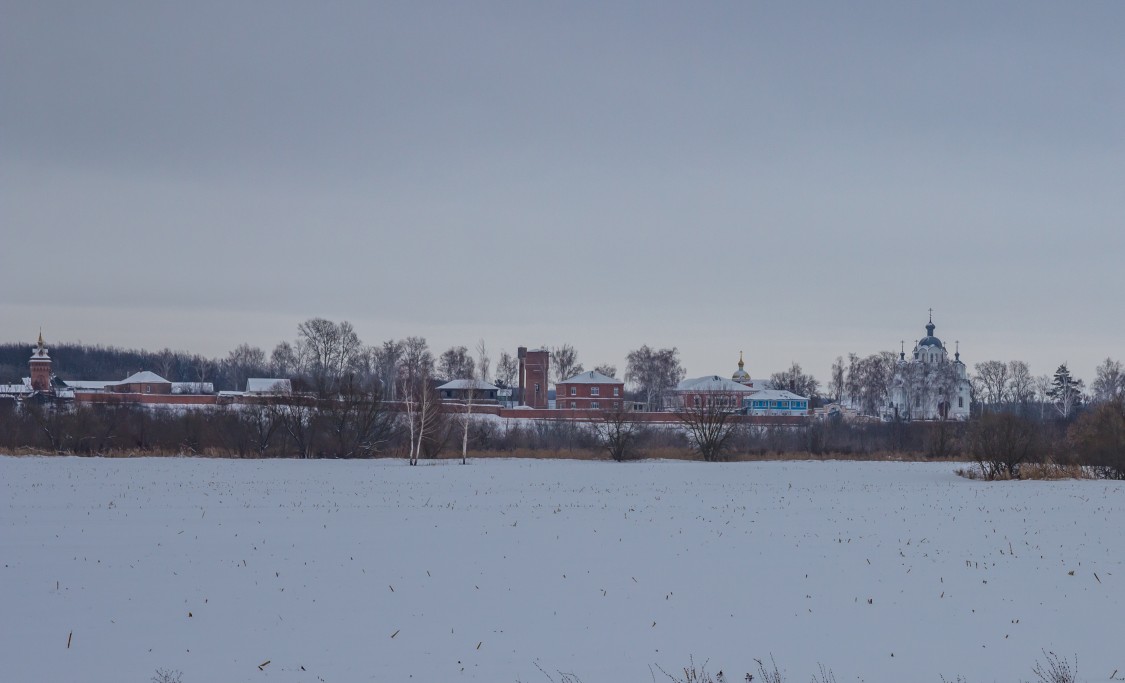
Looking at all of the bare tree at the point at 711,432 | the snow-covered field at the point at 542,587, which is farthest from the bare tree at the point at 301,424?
the snow-covered field at the point at 542,587

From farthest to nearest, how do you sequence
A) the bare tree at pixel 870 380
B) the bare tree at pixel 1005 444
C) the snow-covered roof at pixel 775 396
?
the bare tree at pixel 870 380, the snow-covered roof at pixel 775 396, the bare tree at pixel 1005 444

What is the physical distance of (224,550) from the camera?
15484mm

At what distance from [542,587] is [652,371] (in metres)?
107

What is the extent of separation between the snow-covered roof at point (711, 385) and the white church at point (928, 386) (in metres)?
15.6

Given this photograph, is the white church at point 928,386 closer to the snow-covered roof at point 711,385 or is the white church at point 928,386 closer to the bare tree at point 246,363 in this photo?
the snow-covered roof at point 711,385

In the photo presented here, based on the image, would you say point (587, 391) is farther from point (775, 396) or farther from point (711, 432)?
point (711, 432)

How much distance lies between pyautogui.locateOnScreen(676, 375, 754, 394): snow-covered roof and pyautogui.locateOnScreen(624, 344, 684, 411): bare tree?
3.48 metres

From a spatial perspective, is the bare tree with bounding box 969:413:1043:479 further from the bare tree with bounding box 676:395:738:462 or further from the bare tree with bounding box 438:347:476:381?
the bare tree with bounding box 438:347:476:381

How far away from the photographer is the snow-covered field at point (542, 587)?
33.0 ft

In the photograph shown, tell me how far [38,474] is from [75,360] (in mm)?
153042

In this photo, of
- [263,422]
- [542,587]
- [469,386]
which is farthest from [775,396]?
[542,587]

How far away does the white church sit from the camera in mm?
103500

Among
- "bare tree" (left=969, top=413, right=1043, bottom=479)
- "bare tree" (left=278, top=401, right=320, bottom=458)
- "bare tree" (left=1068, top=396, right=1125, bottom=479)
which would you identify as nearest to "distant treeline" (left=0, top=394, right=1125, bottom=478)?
"bare tree" (left=278, top=401, right=320, bottom=458)

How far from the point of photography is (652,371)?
11956cm
